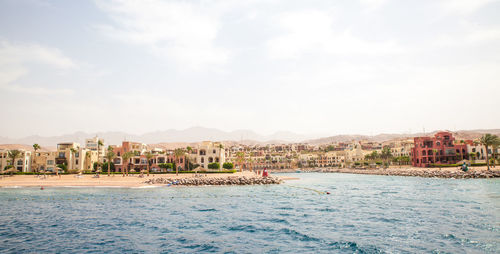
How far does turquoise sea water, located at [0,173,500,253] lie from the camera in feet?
62.2

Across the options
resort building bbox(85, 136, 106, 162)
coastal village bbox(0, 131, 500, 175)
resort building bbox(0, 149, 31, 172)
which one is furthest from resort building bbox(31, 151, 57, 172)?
resort building bbox(85, 136, 106, 162)

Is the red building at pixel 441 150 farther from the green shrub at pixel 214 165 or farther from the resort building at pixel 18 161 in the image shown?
the resort building at pixel 18 161

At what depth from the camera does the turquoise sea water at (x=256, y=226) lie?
62.2 ft

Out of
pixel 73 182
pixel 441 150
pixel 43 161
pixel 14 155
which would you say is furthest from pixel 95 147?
pixel 441 150

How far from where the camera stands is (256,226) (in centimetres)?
2480

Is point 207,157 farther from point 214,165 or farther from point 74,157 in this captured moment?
point 74,157

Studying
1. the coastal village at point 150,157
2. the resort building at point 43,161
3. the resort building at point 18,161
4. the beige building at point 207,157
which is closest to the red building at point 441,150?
the coastal village at point 150,157

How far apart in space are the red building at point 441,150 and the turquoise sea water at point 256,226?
9203 centimetres

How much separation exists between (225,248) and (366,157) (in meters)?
172

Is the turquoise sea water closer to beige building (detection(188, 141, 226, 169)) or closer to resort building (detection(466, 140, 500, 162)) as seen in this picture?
beige building (detection(188, 141, 226, 169))

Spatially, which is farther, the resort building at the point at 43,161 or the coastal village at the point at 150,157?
the resort building at the point at 43,161

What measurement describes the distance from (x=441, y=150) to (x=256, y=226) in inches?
4649

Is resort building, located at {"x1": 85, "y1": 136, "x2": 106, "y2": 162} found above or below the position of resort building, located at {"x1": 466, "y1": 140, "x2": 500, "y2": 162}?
above

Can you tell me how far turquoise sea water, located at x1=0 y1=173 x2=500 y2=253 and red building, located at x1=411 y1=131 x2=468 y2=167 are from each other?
302 feet
